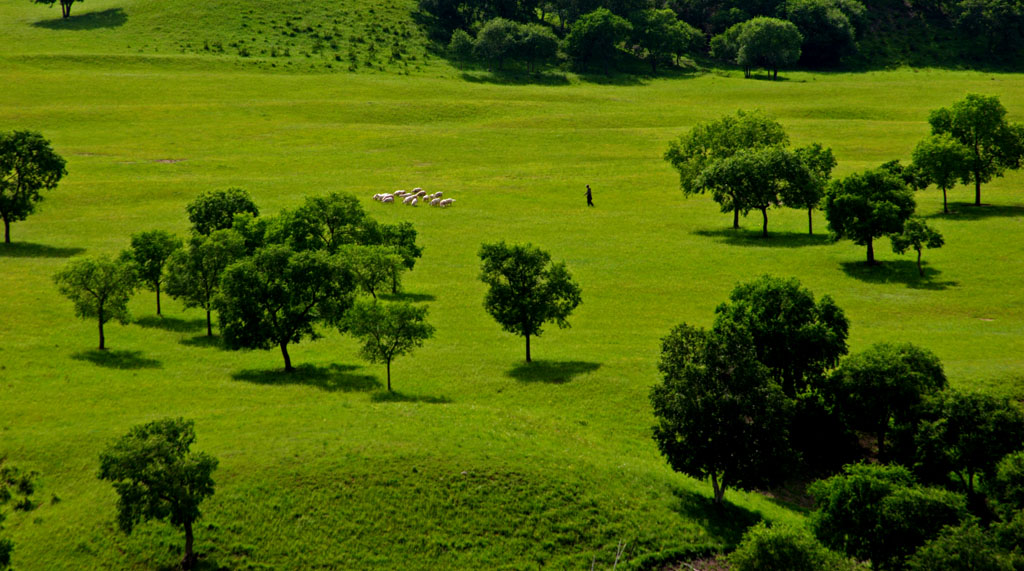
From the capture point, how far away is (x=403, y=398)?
53844mm

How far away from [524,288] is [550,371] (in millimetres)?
6268

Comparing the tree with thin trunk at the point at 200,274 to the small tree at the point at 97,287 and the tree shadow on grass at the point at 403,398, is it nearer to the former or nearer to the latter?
the small tree at the point at 97,287

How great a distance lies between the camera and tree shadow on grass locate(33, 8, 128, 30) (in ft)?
607

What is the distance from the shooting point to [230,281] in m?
59.6

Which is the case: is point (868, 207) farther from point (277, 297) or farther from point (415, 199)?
point (277, 297)

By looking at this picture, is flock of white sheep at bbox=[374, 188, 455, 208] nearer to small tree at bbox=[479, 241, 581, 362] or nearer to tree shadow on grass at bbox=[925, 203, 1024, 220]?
small tree at bbox=[479, 241, 581, 362]

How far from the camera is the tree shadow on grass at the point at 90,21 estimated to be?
607 feet

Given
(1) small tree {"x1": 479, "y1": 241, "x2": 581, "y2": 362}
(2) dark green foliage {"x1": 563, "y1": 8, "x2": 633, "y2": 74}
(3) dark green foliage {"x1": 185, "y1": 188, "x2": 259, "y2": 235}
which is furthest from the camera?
(2) dark green foliage {"x1": 563, "y1": 8, "x2": 633, "y2": 74}

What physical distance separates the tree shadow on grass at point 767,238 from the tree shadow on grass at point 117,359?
58414 millimetres

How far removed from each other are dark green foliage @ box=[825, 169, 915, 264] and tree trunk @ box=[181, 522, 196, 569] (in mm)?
65228

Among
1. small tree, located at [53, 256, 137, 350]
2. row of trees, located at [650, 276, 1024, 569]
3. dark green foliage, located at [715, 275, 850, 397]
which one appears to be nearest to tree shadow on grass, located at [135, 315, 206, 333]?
small tree, located at [53, 256, 137, 350]

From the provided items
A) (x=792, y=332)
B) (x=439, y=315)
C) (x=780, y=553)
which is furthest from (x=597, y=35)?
(x=780, y=553)

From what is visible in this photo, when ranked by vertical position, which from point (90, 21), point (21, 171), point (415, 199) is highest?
point (90, 21)

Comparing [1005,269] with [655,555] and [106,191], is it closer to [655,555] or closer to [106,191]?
[655,555]
